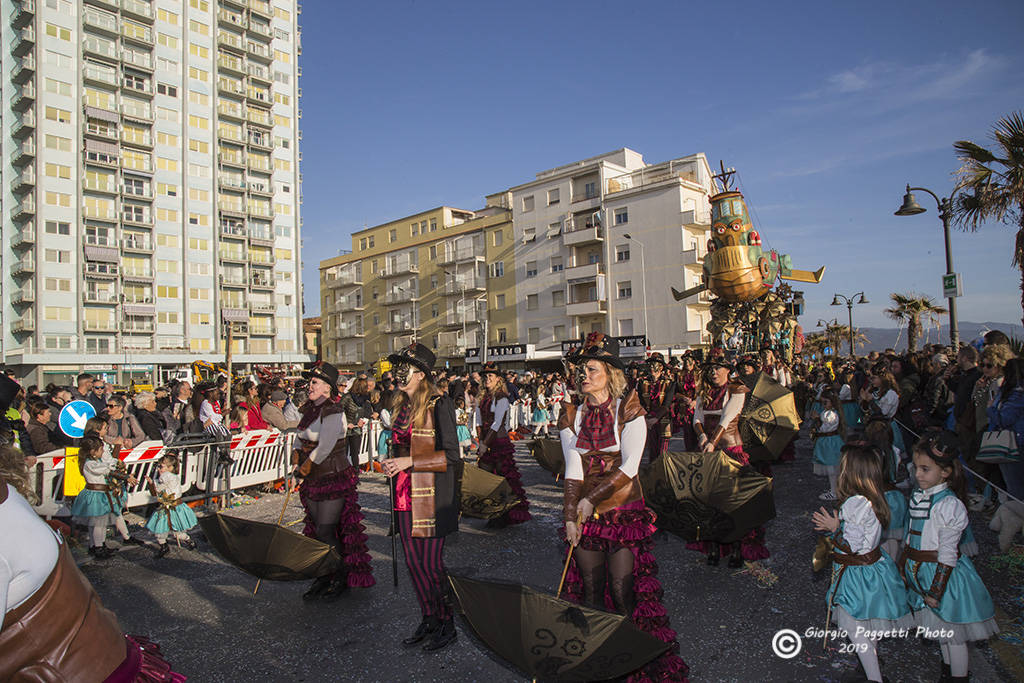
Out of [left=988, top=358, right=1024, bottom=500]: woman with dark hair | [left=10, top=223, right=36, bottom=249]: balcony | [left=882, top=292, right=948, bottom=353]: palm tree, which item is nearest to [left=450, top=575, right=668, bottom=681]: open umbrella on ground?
[left=988, top=358, right=1024, bottom=500]: woman with dark hair

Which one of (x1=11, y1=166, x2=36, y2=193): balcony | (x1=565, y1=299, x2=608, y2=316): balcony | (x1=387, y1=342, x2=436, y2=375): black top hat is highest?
(x1=11, y1=166, x2=36, y2=193): balcony

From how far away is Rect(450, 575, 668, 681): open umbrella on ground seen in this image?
9.85 feet

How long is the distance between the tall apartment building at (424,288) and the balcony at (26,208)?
84.1ft

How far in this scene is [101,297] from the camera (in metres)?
45.4

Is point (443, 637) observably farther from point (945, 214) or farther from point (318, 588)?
point (945, 214)

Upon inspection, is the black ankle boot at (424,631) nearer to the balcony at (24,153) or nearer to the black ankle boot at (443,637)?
the black ankle boot at (443,637)

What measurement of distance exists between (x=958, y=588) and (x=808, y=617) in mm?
1433

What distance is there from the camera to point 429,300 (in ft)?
181

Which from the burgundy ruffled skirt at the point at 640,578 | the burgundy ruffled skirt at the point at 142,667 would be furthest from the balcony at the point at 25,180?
the burgundy ruffled skirt at the point at 640,578

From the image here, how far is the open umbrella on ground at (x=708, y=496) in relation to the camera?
562 cm

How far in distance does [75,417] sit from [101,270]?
45.5m

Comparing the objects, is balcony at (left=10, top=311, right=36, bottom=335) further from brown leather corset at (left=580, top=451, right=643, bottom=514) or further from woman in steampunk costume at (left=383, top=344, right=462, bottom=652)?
brown leather corset at (left=580, top=451, right=643, bottom=514)

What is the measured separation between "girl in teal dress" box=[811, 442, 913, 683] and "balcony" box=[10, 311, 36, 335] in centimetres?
5336

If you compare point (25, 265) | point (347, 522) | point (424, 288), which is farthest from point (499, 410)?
point (25, 265)
